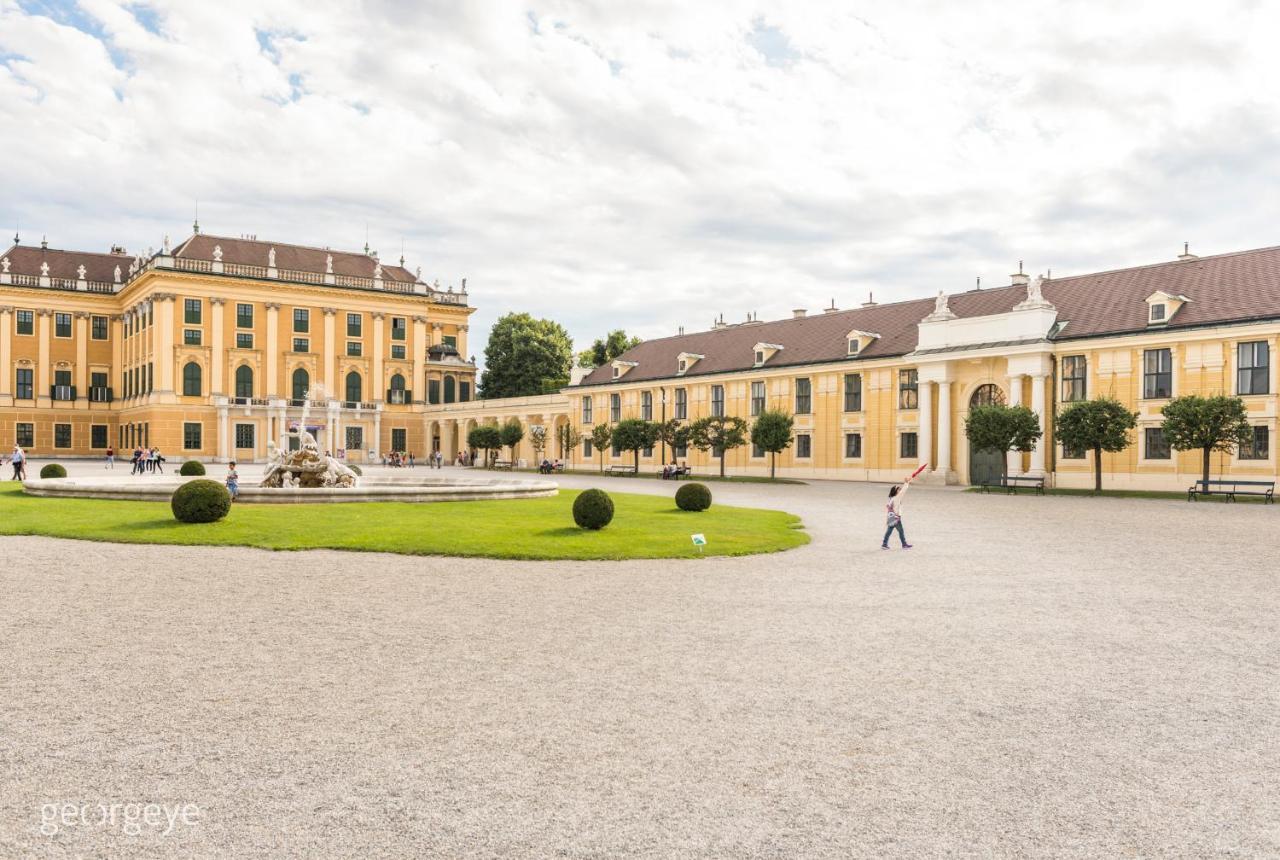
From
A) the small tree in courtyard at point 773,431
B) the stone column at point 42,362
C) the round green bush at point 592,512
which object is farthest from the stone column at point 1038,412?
the stone column at point 42,362

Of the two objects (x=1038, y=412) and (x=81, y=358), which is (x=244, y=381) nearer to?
(x=81, y=358)

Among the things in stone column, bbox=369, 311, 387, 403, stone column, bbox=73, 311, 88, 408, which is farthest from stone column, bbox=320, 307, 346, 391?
stone column, bbox=73, 311, 88, 408

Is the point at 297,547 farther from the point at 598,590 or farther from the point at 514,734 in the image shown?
the point at 514,734

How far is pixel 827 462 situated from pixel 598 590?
47899mm

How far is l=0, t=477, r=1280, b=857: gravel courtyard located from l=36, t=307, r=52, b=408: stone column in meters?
88.6

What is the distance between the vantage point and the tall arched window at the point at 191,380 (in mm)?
84688

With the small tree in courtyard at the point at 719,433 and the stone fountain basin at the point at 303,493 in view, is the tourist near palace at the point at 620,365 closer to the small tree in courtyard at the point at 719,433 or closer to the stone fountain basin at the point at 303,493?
the small tree in courtyard at the point at 719,433

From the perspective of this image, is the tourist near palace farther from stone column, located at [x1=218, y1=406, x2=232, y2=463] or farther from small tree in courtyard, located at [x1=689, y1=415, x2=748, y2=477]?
small tree in courtyard, located at [x1=689, y1=415, x2=748, y2=477]

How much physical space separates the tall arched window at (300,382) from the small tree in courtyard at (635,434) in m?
37.4

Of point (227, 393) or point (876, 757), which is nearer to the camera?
point (876, 757)

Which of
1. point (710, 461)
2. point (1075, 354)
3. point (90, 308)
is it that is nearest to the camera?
point (1075, 354)

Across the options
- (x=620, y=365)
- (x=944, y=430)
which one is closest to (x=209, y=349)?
(x=620, y=365)

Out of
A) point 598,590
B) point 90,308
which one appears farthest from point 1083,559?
point 90,308

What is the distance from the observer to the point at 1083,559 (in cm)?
1869
